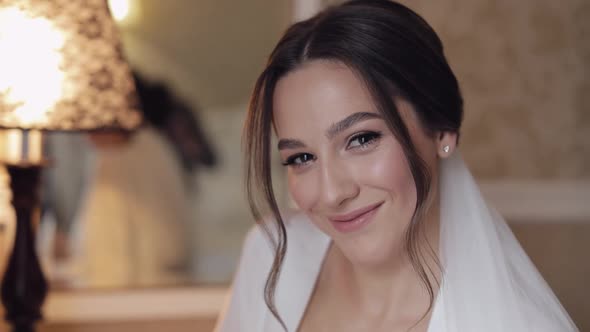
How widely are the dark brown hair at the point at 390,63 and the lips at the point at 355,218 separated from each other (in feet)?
0.32

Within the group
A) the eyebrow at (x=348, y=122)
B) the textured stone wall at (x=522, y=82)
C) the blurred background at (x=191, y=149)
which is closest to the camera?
the eyebrow at (x=348, y=122)

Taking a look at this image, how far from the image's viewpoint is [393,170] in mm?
1615

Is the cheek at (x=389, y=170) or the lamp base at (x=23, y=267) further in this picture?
the lamp base at (x=23, y=267)

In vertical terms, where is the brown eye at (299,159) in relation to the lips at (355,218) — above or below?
above

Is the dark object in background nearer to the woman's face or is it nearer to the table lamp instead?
the table lamp

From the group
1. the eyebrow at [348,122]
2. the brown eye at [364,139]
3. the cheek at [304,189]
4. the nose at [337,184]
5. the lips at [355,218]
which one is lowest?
the lips at [355,218]

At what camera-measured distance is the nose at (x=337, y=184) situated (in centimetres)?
162

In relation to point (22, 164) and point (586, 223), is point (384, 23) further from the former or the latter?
point (586, 223)

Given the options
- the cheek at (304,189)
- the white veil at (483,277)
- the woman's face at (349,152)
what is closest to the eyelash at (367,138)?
the woman's face at (349,152)

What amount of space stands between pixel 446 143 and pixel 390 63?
0.80 ft

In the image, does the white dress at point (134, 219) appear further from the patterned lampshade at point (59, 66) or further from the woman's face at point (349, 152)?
the woman's face at point (349, 152)

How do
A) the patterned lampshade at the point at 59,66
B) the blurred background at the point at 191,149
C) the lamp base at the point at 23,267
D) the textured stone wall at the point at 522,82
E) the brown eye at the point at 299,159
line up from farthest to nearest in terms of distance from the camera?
the textured stone wall at the point at 522,82 → the blurred background at the point at 191,149 → the lamp base at the point at 23,267 → the patterned lampshade at the point at 59,66 → the brown eye at the point at 299,159

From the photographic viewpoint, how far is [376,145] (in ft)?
5.31

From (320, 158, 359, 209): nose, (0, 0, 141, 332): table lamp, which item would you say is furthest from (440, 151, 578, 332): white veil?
(0, 0, 141, 332): table lamp
